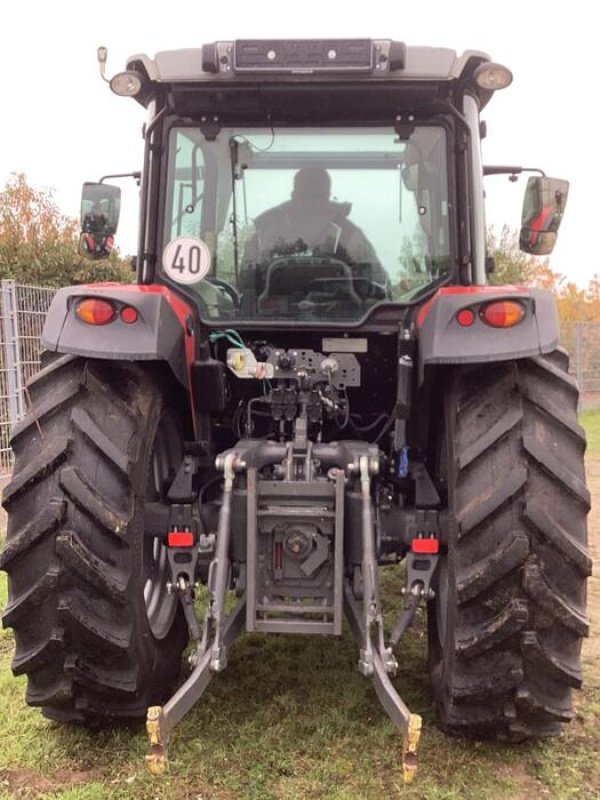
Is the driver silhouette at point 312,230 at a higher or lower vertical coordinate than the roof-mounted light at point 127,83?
lower

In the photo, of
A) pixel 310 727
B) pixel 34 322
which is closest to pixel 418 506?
pixel 310 727

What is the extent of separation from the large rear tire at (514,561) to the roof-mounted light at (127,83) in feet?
5.53

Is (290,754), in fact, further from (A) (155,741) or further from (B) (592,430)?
(B) (592,430)

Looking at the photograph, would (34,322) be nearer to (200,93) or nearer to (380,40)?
(200,93)

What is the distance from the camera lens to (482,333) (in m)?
2.55

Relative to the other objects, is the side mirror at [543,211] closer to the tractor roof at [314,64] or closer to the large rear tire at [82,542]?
the tractor roof at [314,64]

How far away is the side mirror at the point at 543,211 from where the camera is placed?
3340mm

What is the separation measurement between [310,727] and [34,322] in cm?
537

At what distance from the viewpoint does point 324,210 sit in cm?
310

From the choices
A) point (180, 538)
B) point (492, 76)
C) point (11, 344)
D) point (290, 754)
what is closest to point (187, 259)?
point (180, 538)

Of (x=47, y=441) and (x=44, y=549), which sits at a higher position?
(x=47, y=441)

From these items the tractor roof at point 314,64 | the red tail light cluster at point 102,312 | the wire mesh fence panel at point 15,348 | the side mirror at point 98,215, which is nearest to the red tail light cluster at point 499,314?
the tractor roof at point 314,64

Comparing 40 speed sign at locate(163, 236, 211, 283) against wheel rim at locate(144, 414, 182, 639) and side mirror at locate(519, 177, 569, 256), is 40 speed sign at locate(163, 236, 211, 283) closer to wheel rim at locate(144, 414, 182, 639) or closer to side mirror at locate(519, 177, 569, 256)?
wheel rim at locate(144, 414, 182, 639)

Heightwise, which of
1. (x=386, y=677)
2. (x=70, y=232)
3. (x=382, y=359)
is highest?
(x=70, y=232)
